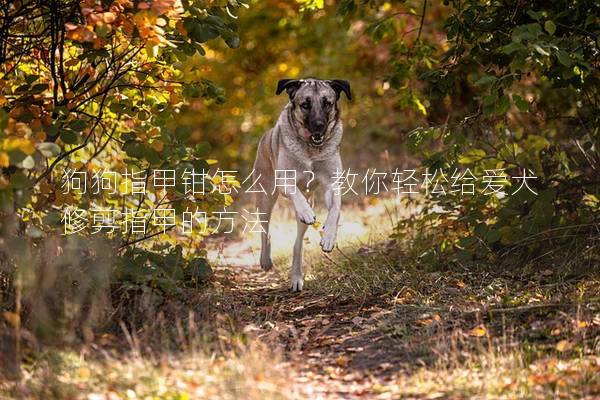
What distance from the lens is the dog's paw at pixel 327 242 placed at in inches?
247

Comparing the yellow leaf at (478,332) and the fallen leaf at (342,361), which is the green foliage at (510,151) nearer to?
the yellow leaf at (478,332)

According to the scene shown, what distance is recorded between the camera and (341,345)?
17.0ft

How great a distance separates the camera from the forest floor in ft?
13.3

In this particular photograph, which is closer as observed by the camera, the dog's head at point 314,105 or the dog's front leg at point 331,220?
the dog's front leg at point 331,220

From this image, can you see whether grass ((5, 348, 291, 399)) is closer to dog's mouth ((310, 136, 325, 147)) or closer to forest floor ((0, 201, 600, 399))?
forest floor ((0, 201, 600, 399))

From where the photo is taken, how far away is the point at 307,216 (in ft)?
21.2

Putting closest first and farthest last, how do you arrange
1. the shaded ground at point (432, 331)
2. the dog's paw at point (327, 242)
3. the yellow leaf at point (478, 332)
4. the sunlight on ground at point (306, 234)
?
1. the shaded ground at point (432, 331)
2. the yellow leaf at point (478, 332)
3. the dog's paw at point (327, 242)
4. the sunlight on ground at point (306, 234)

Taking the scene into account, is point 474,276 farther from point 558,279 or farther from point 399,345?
point 399,345

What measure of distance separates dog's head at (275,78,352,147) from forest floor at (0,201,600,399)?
1167 mm

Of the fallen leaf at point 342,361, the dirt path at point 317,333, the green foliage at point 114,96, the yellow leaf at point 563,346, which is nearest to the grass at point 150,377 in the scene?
the dirt path at point 317,333

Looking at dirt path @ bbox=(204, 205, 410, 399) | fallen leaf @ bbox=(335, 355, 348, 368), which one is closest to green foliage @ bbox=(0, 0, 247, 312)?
dirt path @ bbox=(204, 205, 410, 399)

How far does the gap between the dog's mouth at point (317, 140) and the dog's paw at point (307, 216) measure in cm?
62

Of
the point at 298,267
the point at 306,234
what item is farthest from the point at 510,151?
the point at 306,234

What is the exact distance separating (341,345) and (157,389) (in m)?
1.53
